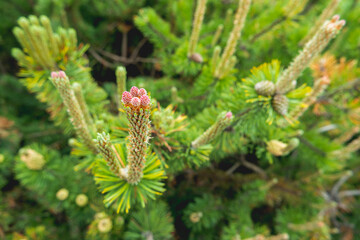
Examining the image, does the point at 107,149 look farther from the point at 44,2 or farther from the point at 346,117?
the point at 346,117

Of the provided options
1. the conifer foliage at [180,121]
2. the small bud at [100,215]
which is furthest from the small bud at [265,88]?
the small bud at [100,215]

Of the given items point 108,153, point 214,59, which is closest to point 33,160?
point 108,153

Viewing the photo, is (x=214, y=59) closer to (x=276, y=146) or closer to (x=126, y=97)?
(x=276, y=146)

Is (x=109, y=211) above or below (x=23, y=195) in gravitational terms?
below

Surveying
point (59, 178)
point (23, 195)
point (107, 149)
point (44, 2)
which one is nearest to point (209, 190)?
point (59, 178)

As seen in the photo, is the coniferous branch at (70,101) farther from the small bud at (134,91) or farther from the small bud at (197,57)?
the small bud at (197,57)

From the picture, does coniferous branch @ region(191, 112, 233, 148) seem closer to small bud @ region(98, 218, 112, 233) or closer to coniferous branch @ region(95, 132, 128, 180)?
coniferous branch @ region(95, 132, 128, 180)
